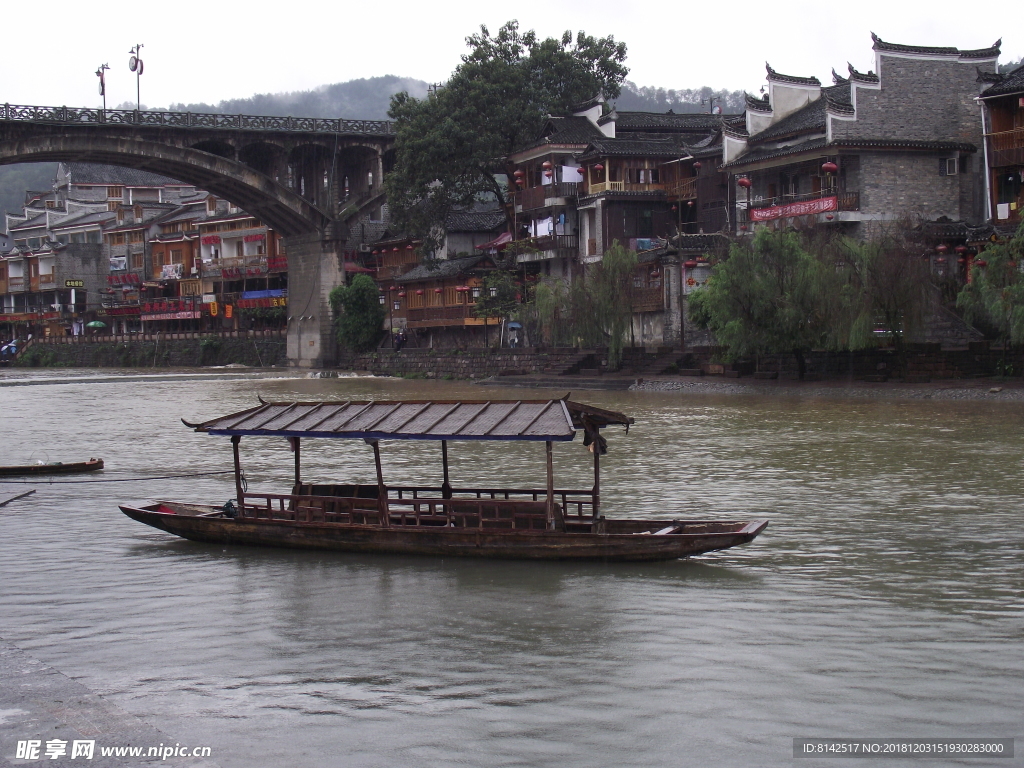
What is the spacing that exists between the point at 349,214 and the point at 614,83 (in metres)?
17.5

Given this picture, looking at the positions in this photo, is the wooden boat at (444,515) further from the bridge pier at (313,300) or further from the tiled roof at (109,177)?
the tiled roof at (109,177)

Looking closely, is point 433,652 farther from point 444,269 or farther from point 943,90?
point 444,269

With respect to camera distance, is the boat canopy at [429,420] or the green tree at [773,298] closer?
the boat canopy at [429,420]

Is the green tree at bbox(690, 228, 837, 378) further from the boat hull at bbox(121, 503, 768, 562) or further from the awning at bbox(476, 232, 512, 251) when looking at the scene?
the boat hull at bbox(121, 503, 768, 562)

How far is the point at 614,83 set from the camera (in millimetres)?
A: 65062

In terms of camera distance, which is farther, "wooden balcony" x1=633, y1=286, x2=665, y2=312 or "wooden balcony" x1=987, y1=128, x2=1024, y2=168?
"wooden balcony" x1=633, y1=286, x2=665, y2=312

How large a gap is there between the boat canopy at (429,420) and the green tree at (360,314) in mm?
50771

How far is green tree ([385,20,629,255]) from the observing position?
58.5 meters

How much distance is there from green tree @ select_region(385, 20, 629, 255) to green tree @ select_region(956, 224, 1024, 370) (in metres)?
29.4

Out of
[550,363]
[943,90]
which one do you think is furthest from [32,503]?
[943,90]

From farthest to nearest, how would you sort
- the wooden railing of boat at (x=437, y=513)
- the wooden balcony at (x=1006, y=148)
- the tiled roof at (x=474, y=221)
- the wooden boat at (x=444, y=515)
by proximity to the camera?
the tiled roof at (x=474, y=221), the wooden balcony at (x=1006, y=148), the wooden railing of boat at (x=437, y=513), the wooden boat at (x=444, y=515)

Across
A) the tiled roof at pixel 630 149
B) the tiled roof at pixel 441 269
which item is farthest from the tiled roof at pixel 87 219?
the tiled roof at pixel 630 149

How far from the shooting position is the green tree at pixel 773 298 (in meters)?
36.7

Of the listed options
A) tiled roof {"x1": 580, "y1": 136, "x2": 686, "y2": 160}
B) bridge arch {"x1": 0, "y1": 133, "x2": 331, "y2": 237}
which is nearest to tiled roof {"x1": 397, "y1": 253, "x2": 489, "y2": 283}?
bridge arch {"x1": 0, "y1": 133, "x2": 331, "y2": 237}
